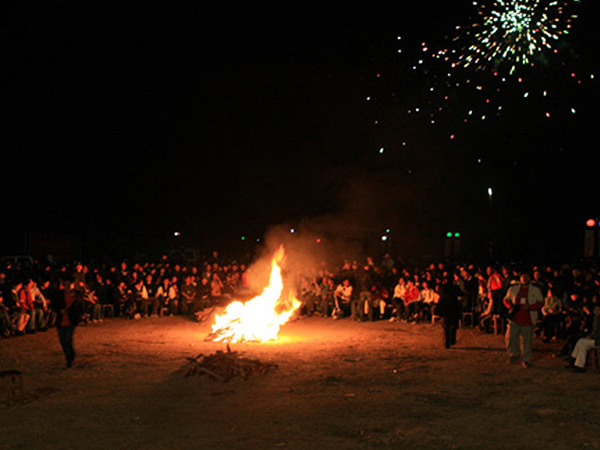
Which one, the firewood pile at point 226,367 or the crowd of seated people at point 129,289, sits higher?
the crowd of seated people at point 129,289

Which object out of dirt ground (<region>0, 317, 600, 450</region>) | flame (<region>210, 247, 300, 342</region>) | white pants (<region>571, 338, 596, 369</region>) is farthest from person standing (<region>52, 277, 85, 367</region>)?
white pants (<region>571, 338, 596, 369</region>)

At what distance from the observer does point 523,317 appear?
11.8m

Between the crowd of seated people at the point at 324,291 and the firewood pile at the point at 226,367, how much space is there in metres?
6.29

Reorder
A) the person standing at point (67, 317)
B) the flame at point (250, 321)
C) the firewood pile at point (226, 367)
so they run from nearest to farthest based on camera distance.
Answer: the firewood pile at point (226, 367), the person standing at point (67, 317), the flame at point (250, 321)

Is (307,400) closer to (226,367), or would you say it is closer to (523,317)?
(226,367)

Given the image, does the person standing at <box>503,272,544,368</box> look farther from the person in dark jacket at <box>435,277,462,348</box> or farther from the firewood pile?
the firewood pile

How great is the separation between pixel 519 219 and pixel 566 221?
2857 mm

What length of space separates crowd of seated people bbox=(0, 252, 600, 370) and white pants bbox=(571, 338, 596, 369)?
9.21ft

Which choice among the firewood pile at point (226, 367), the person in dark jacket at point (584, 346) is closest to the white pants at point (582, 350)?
the person in dark jacket at point (584, 346)

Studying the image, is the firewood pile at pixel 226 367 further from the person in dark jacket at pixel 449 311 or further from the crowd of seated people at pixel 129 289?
the crowd of seated people at pixel 129 289

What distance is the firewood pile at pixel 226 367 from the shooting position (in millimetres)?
10688

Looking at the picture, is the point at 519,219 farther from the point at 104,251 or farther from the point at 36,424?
the point at 36,424

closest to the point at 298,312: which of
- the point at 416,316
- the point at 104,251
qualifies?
the point at 416,316

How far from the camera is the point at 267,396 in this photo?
31.1 ft
